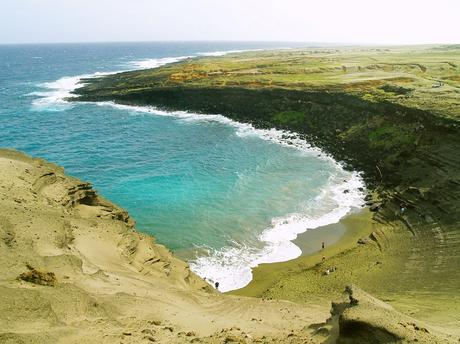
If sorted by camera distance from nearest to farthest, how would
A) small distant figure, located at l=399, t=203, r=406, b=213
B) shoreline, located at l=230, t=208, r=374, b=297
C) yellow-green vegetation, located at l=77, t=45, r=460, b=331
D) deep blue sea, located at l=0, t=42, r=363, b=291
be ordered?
yellow-green vegetation, located at l=77, t=45, r=460, b=331, shoreline, located at l=230, t=208, r=374, b=297, deep blue sea, located at l=0, t=42, r=363, b=291, small distant figure, located at l=399, t=203, r=406, b=213

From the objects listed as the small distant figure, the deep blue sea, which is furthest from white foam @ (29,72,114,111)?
the small distant figure

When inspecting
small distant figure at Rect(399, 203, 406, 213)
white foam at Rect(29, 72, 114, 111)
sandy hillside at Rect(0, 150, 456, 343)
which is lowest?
small distant figure at Rect(399, 203, 406, 213)

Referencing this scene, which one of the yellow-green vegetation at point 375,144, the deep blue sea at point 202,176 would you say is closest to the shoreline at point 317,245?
the yellow-green vegetation at point 375,144

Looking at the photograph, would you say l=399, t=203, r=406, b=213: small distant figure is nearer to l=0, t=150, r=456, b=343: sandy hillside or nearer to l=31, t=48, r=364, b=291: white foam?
l=31, t=48, r=364, b=291: white foam

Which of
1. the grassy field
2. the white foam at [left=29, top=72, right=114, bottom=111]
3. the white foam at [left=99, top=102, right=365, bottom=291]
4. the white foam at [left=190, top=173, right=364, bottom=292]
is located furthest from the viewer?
the white foam at [left=29, top=72, right=114, bottom=111]

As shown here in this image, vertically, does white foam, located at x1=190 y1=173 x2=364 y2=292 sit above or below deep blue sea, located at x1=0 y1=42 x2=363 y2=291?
below

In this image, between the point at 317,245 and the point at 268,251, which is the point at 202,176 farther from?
the point at 317,245

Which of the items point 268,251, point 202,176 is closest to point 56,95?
point 202,176
